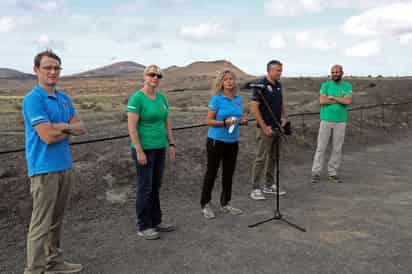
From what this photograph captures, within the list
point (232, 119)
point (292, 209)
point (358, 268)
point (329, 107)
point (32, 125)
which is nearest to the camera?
point (32, 125)

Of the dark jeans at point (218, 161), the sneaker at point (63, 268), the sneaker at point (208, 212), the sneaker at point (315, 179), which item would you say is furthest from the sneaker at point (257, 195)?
the sneaker at point (63, 268)

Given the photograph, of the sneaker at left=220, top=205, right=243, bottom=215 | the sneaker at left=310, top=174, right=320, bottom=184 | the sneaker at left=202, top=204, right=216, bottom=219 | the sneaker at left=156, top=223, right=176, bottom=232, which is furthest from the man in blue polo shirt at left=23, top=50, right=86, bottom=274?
the sneaker at left=310, top=174, right=320, bottom=184

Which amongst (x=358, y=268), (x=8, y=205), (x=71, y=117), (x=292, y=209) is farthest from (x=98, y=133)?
(x=358, y=268)

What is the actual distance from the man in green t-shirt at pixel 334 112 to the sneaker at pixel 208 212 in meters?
A: 2.53

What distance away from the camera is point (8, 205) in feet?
17.2

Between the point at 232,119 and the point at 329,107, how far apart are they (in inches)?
105

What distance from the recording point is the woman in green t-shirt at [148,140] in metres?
4.04

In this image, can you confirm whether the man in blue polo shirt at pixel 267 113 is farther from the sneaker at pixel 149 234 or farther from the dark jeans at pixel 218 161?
the sneaker at pixel 149 234

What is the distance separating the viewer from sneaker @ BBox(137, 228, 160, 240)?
4395 mm

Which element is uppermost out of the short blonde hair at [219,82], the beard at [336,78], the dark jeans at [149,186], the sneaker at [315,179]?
the beard at [336,78]

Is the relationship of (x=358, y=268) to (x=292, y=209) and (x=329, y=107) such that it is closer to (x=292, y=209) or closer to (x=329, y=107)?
(x=292, y=209)

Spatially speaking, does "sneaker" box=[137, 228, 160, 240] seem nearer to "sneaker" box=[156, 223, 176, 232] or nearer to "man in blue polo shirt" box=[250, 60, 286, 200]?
"sneaker" box=[156, 223, 176, 232]

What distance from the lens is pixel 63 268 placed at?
357 centimetres

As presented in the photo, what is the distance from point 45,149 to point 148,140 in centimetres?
120
